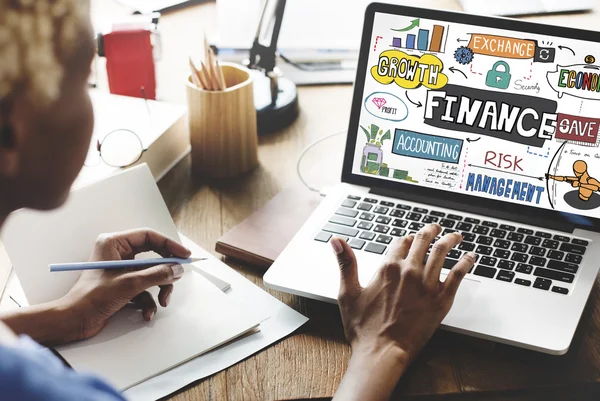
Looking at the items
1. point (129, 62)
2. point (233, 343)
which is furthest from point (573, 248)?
point (129, 62)

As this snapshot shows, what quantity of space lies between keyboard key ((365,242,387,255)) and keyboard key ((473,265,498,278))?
0.41 ft

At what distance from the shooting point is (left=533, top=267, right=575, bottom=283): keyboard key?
0.86 meters

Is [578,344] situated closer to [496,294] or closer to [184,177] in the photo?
[496,294]

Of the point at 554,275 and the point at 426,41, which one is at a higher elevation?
the point at 426,41

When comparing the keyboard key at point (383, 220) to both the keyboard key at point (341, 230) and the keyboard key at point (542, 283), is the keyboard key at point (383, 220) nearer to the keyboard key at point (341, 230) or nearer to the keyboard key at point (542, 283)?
the keyboard key at point (341, 230)

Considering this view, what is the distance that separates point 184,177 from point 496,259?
542mm

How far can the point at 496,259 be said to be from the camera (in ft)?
2.91

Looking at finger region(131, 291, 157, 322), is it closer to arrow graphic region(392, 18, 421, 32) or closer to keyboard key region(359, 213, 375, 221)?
keyboard key region(359, 213, 375, 221)

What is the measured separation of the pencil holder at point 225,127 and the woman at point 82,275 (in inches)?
10.9

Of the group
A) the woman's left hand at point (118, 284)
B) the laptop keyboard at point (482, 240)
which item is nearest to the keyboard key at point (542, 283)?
the laptop keyboard at point (482, 240)

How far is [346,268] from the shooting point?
825mm

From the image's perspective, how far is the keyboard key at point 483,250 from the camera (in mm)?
900

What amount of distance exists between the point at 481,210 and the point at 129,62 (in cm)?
72

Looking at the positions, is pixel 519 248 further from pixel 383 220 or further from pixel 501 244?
pixel 383 220
